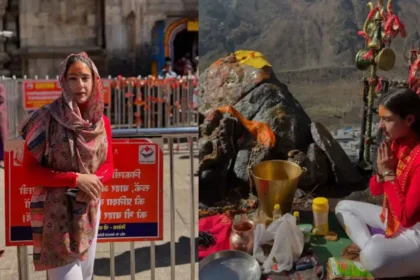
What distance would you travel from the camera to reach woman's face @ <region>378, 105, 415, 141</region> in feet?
8.42

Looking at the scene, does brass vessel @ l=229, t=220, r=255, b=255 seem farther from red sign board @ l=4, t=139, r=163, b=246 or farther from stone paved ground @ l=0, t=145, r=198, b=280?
stone paved ground @ l=0, t=145, r=198, b=280

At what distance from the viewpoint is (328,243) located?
2.83m

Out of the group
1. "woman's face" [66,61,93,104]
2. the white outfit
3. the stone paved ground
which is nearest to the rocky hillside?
"woman's face" [66,61,93,104]

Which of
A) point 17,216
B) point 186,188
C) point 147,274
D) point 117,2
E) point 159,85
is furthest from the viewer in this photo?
point 117,2

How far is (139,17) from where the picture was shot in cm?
1423

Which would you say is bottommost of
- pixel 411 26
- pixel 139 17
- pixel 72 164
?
pixel 72 164

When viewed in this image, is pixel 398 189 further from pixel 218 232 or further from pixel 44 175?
pixel 44 175

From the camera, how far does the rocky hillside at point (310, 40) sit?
263cm

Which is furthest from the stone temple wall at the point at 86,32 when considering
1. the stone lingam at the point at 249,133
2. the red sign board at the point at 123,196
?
the stone lingam at the point at 249,133

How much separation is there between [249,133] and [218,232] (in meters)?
0.53

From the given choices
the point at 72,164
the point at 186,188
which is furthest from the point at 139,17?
the point at 72,164

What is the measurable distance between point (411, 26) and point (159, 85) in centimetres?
818

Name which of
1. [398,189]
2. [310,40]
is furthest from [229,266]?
[310,40]

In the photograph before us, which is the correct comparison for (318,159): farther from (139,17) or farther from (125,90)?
(139,17)
